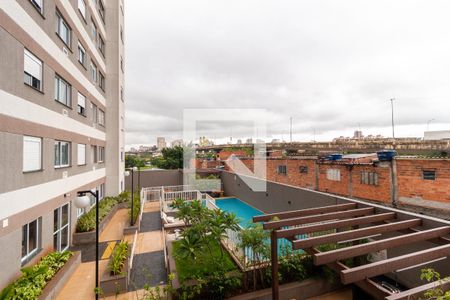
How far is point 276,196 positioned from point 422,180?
6.24 meters

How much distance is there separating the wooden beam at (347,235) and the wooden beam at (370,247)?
0.37m

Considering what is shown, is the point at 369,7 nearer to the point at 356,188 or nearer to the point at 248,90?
the point at 356,188

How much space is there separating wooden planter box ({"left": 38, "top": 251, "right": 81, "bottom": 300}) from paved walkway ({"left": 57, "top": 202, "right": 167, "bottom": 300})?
15 centimetres

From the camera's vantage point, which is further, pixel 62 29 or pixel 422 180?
pixel 422 180

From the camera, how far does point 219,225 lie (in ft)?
16.6

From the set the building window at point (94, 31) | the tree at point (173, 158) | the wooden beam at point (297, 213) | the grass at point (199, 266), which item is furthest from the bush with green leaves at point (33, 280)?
the tree at point (173, 158)

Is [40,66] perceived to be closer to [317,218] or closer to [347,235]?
[317,218]

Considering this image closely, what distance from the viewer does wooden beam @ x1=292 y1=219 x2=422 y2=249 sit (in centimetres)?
328

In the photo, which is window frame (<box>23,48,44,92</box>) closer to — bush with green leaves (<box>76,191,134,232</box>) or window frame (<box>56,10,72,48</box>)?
window frame (<box>56,10,72,48</box>)

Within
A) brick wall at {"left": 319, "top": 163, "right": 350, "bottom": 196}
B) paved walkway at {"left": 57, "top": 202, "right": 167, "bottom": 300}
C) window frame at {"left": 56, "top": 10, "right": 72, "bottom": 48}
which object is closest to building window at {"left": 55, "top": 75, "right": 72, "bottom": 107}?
window frame at {"left": 56, "top": 10, "right": 72, "bottom": 48}

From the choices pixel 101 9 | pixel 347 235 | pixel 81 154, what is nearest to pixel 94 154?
pixel 81 154

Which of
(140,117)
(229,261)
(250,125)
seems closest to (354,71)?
(250,125)

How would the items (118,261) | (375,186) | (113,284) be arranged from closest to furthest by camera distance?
(113,284)
(118,261)
(375,186)

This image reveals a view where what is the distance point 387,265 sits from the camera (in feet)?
9.10
